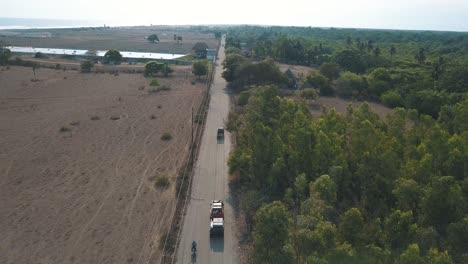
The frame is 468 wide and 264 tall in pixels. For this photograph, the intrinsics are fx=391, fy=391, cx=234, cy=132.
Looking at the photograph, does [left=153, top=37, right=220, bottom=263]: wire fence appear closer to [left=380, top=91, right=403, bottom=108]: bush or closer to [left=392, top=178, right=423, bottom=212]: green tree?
[left=392, top=178, right=423, bottom=212]: green tree

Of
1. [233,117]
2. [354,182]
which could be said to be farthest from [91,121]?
[354,182]

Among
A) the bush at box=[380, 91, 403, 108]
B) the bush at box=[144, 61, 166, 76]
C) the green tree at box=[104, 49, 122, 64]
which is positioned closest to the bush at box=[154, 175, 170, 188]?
the bush at box=[380, 91, 403, 108]

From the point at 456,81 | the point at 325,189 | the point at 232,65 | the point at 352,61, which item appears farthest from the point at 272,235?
the point at 352,61

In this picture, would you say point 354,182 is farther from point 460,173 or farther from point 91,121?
point 91,121

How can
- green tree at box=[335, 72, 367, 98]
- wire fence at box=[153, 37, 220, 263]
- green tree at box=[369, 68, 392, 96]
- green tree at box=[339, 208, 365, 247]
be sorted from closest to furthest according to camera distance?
1. green tree at box=[339, 208, 365, 247]
2. wire fence at box=[153, 37, 220, 263]
3. green tree at box=[335, 72, 367, 98]
4. green tree at box=[369, 68, 392, 96]

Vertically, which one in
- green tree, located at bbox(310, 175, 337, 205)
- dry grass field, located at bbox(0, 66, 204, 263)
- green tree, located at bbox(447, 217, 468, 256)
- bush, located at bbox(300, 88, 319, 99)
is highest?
green tree, located at bbox(310, 175, 337, 205)
